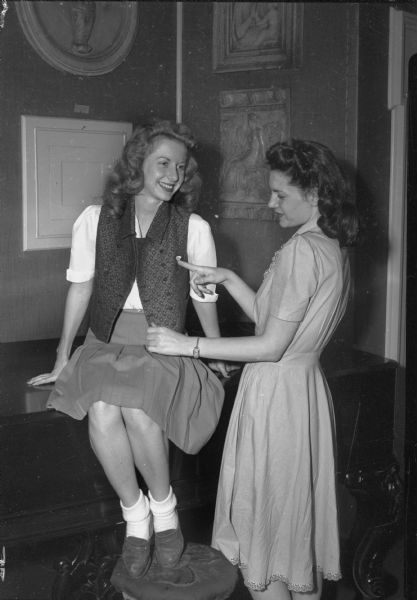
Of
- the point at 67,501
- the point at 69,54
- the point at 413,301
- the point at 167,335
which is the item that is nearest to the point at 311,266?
the point at 413,301

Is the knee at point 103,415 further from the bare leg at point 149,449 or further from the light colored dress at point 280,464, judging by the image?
the light colored dress at point 280,464

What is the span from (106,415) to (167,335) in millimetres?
226

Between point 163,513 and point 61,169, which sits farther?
point 163,513

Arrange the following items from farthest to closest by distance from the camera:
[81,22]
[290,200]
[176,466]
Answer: [176,466]
[290,200]
[81,22]

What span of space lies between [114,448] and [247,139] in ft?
2.55

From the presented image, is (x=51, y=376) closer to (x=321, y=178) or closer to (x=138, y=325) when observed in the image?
(x=138, y=325)

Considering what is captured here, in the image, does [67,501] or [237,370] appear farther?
[237,370]

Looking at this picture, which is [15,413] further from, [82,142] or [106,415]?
[82,142]

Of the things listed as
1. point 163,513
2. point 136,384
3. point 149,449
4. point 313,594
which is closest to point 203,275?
point 136,384

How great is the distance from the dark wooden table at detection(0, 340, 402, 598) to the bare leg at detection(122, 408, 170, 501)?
132mm

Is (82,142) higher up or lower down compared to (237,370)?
higher up

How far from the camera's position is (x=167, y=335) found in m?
1.71

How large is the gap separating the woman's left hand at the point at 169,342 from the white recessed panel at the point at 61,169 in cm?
28

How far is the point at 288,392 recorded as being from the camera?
1.80 meters
